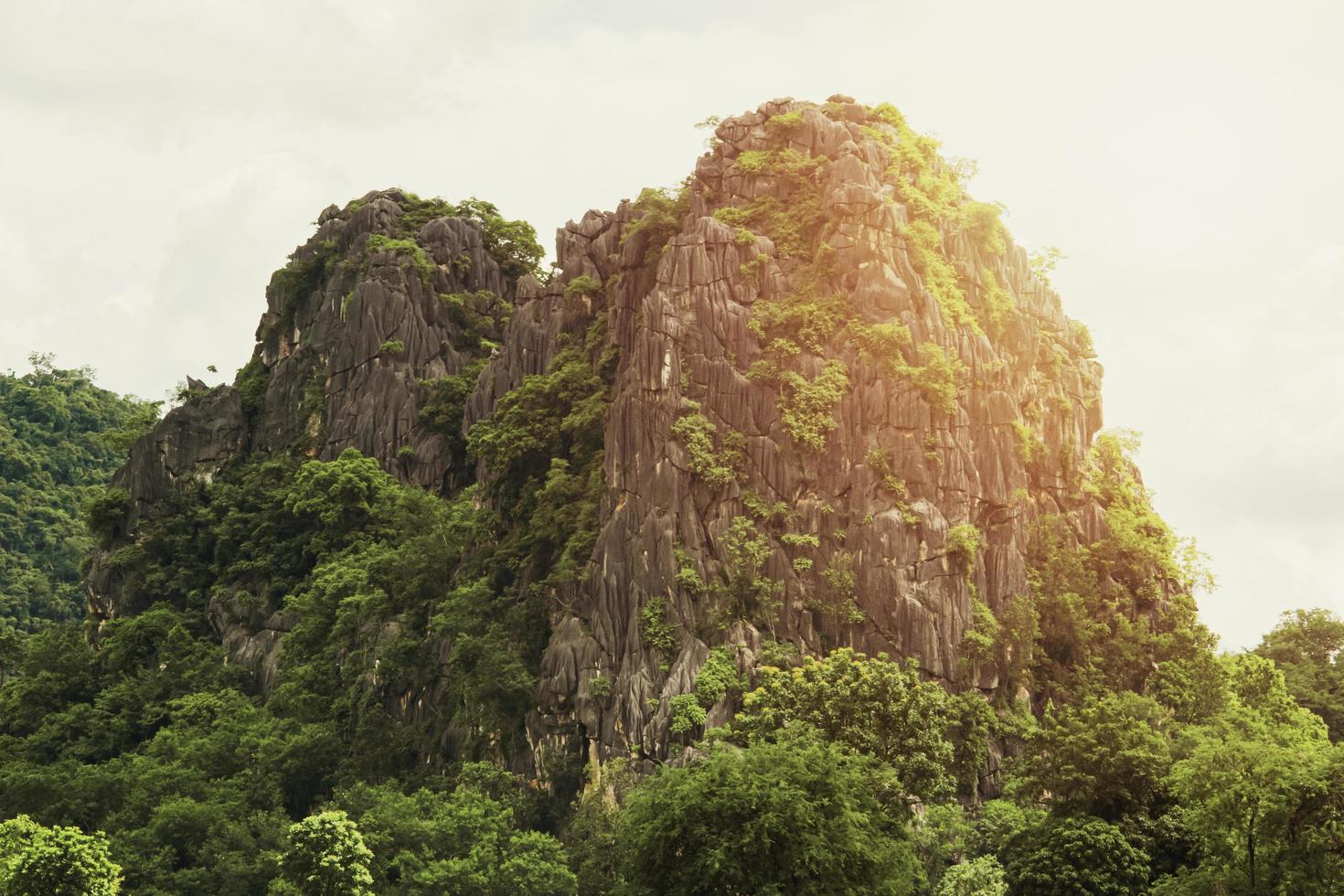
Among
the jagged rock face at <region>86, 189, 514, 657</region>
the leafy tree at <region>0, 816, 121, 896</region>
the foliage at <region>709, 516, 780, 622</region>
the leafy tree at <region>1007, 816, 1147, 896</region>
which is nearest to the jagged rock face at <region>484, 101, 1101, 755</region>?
the foliage at <region>709, 516, 780, 622</region>

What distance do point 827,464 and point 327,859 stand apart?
18.2m

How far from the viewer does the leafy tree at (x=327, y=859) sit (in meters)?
47.1

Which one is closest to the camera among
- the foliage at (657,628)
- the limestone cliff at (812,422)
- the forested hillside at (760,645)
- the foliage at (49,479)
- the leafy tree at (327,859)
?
the forested hillside at (760,645)

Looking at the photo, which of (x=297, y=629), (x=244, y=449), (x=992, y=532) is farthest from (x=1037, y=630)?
(x=244, y=449)

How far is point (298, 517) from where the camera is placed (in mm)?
76188

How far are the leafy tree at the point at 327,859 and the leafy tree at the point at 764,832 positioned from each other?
326 inches

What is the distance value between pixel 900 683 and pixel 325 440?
38.9 metres

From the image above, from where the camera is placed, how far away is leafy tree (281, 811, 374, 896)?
47125mm

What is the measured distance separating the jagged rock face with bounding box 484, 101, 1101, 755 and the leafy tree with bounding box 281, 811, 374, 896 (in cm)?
822

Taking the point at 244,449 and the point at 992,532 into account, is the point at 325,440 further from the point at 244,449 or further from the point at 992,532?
the point at 992,532

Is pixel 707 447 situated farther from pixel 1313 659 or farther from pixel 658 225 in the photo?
pixel 1313 659

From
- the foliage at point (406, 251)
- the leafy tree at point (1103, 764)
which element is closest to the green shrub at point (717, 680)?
the leafy tree at point (1103, 764)

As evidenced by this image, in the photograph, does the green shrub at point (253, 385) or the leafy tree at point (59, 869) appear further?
the green shrub at point (253, 385)

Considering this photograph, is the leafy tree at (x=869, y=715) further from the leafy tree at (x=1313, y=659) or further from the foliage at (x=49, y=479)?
the foliage at (x=49, y=479)
